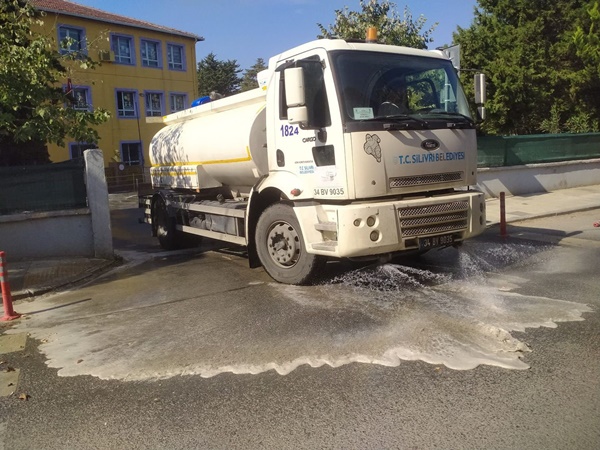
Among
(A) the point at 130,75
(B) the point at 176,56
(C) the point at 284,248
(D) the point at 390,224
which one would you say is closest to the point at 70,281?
(C) the point at 284,248

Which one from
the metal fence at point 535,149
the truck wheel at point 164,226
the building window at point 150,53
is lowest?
the truck wheel at point 164,226

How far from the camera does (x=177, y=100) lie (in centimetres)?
3791

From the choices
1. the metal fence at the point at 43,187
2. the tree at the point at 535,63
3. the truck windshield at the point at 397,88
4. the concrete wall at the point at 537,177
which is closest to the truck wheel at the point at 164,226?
the metal fence at the point at 43,187

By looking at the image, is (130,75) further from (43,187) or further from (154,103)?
(43,187)

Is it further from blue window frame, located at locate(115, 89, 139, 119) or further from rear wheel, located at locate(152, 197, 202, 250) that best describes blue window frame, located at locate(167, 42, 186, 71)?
rear wheel, located at locate(152, 197, 202, 250)

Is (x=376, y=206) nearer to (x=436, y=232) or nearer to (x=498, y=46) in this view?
(x=436, y=232)

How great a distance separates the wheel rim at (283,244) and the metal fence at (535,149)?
10815mm

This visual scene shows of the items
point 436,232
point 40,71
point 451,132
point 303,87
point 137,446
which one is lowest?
point 137,446

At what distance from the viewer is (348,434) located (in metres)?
3.48

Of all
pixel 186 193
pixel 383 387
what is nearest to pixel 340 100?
pixel 383 387

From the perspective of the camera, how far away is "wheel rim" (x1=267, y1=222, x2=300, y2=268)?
23.7ft

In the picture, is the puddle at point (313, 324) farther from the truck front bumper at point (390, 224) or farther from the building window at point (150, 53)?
the building window at point (150, 53)

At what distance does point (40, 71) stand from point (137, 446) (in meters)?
7.70

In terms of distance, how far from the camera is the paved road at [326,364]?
3.58 meters
